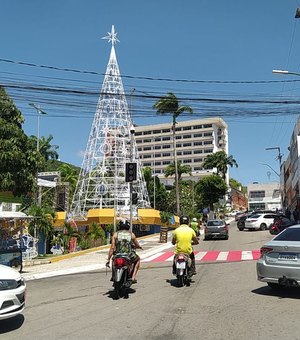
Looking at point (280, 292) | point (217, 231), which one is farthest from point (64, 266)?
point (217, 231)

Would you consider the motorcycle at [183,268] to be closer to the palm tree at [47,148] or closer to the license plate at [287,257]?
the license plate at [287,257]

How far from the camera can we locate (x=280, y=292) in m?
10.2

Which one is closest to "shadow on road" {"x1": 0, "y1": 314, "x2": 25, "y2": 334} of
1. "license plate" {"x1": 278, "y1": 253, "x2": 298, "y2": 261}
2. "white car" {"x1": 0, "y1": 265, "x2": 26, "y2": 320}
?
"white car" {"x1": 0, "y1": 265, "x2": 26, "y2": 320}

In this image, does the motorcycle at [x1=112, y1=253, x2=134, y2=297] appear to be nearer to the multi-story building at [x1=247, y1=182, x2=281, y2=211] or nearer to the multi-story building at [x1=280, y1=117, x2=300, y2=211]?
the multi-story building at [x1=280, y1=117, x2=300, y2=211]

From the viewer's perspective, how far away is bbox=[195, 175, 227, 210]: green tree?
82938 mm

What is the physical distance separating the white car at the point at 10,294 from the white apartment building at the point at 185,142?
122651mm

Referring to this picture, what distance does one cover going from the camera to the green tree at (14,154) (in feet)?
75.1

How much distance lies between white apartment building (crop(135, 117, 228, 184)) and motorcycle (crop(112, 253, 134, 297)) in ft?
394

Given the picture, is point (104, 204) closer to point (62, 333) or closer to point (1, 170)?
point (1, 170)

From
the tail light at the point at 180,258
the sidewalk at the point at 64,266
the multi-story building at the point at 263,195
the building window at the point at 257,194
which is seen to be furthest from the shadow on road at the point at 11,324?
the building window at the point at 257,194

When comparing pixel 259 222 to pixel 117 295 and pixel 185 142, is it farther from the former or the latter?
pixel 185 142

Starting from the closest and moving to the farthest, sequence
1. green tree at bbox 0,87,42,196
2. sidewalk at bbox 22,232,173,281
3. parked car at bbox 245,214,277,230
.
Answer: sidewalk at bbox 22,232,173,281 < green tree at bbox 0,87,42,196 < parked car at bbox 245,214,277,230

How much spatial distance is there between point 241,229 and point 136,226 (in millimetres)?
10100

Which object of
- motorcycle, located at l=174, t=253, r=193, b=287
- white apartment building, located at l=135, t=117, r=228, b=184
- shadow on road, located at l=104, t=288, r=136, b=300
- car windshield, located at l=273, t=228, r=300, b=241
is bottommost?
shadow on road, located at l=104, t=288, r=136, b=300
